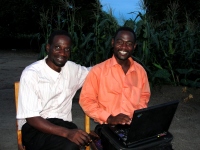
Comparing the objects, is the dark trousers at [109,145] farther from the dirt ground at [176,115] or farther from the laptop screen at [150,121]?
the dirt ground at [176,115]

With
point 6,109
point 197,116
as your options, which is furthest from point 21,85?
point 197,116

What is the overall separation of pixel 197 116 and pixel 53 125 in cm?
311

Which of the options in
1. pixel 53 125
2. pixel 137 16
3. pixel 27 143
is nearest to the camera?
pixel 53 125

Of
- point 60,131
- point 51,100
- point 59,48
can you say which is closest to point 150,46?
point 59,48

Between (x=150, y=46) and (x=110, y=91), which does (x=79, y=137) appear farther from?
(x=150, y=46)

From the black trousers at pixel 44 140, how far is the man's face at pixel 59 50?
17.5 inches

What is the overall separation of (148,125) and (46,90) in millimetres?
827

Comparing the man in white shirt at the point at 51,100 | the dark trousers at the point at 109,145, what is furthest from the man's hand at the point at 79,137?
the dark trousers at the point at 109,145

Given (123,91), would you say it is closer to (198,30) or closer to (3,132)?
(3,132)

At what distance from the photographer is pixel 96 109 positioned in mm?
2607

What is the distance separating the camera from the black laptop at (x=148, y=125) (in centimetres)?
200

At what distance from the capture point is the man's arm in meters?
2.16

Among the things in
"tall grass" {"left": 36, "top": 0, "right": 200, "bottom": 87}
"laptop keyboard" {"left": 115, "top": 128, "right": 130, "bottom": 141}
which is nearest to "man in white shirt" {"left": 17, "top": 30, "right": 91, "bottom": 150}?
"laptop keyboard" {"left": 115, "top": 128, "right": 130, "bottom": 141}

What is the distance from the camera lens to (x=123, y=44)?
2688mm
